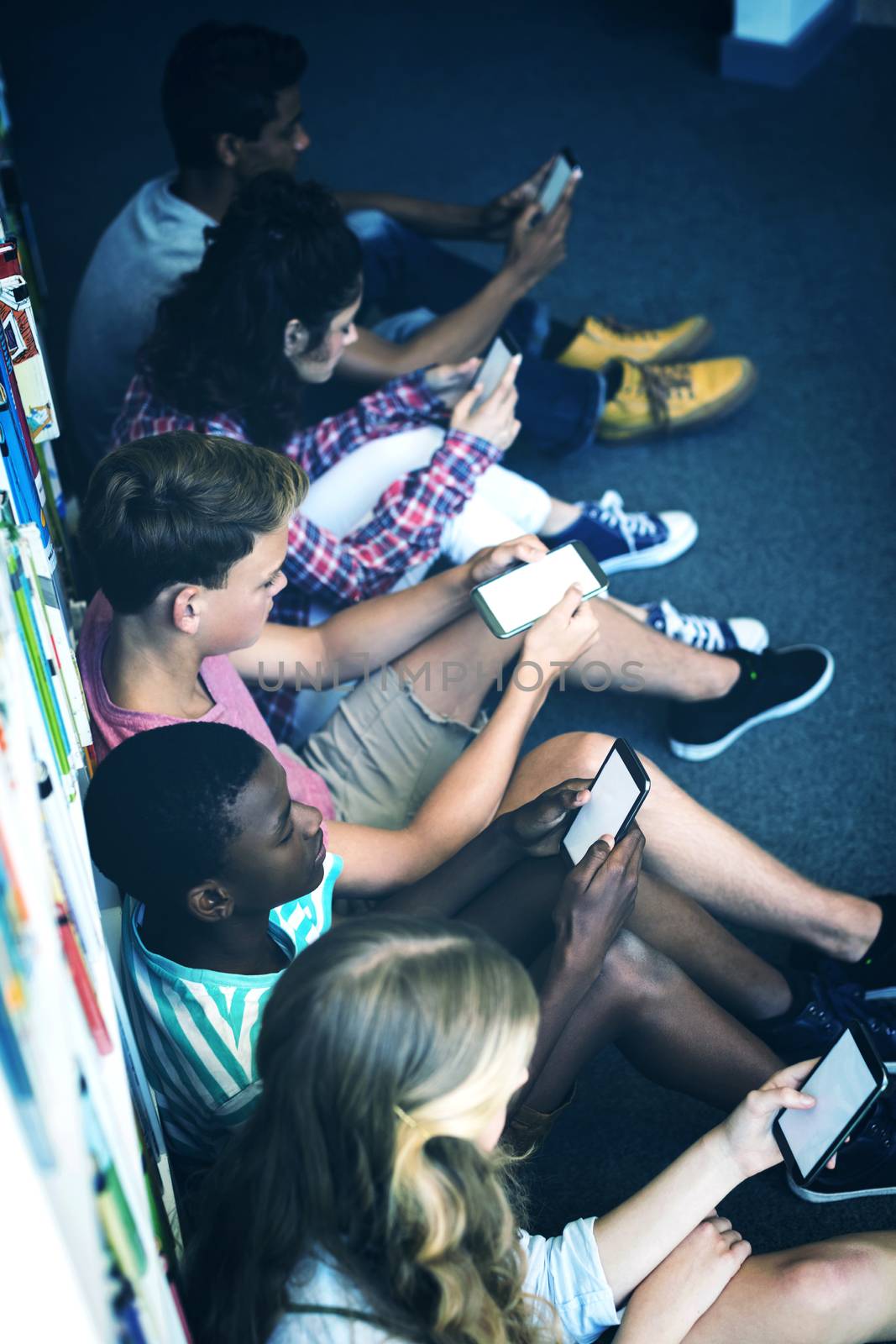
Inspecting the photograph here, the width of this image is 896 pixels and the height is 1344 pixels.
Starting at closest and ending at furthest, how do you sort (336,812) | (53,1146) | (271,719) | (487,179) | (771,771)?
(53,1146), (336,812), (271,719), (771,771), (487,179)

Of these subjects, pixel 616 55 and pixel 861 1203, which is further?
pixel 616 55

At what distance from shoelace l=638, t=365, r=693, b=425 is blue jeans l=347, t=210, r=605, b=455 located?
0.12 metres

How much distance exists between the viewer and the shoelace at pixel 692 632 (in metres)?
1.78

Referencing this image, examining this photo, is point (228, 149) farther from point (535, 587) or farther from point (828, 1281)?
point (828, 1281)

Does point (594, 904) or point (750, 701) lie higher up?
point (594, 904)

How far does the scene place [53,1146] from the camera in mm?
458

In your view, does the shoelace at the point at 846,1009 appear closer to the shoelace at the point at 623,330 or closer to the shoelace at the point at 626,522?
the shoelace at the point at 626,522

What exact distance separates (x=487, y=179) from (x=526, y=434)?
0.94 meters

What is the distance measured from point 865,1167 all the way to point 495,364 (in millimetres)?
1140

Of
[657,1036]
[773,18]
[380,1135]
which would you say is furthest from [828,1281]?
[773,18]

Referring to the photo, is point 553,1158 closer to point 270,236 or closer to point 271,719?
point 271,719

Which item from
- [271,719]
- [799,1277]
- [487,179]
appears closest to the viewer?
[799,1277]

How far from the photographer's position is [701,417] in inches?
84.5

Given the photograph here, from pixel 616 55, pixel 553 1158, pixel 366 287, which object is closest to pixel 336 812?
pixel 553 1158
